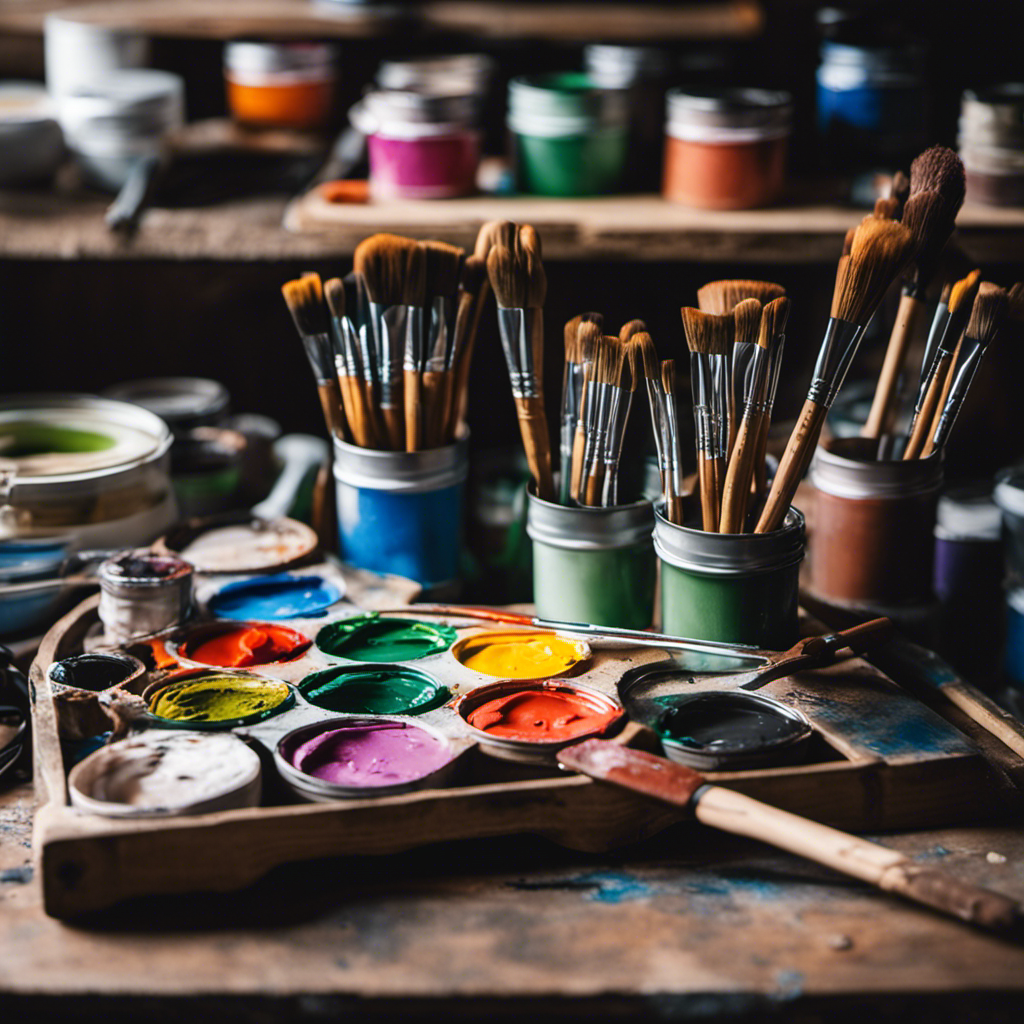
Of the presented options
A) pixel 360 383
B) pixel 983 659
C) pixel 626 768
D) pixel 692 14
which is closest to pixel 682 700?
pixel 626 768

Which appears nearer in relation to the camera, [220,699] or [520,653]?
[220,699]

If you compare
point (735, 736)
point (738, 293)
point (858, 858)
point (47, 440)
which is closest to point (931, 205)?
point (738, 293)

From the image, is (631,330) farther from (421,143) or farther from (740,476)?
(421,143)

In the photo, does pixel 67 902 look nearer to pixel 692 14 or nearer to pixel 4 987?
pixel 4 987

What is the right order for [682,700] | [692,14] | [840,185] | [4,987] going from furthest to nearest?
[692,14], [840,185], [682,700], [4,987]

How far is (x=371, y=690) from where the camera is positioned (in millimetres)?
1396

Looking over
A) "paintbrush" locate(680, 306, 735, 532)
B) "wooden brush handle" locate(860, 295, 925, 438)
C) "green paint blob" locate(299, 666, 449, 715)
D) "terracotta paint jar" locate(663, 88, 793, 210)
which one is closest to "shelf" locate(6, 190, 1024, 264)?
"terracotta paint jar" locate(663, 88, 793, 210)

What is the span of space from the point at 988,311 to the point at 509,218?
0.74m

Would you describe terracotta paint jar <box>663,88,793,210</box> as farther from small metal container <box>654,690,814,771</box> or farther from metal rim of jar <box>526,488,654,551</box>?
small metal container <box>654,690,814,771</box>

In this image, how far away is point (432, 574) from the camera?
1688 millimetres

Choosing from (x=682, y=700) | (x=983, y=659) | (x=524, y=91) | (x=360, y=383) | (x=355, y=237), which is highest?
(x=524, y=91)

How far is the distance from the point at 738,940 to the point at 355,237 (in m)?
1.19

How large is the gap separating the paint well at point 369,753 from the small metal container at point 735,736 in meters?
0.24

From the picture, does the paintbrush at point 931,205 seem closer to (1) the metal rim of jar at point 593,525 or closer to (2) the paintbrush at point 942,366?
(2) the paintbrush at point 942,366
